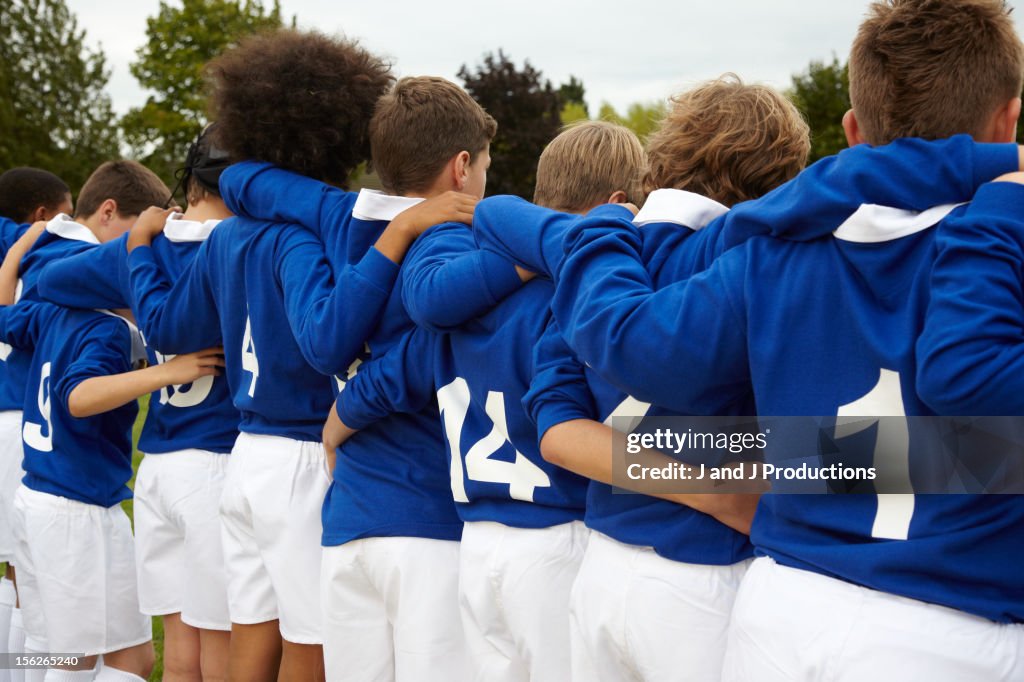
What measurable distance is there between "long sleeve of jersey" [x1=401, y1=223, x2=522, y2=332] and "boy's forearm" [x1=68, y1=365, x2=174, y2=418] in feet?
4.78

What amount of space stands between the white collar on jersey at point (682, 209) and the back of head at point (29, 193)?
4.60m

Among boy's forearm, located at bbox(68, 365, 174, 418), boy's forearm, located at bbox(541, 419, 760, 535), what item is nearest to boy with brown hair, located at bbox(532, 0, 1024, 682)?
boy's forearm, located at bbox(541, 419, 760, 535)

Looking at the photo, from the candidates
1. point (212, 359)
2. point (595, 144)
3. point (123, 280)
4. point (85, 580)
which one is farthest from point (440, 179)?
point (85, 580)

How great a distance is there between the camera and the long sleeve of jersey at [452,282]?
2.50 m

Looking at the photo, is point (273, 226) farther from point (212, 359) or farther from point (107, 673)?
point (107, 673)

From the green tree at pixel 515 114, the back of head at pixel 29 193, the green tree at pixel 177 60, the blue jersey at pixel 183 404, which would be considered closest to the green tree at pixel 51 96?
the green tree at pixel 177 60

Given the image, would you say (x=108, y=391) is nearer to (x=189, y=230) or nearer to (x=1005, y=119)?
(x=189, y=230)

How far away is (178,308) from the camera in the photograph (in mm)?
3590

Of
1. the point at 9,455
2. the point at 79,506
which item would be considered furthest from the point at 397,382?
the point at 9,455

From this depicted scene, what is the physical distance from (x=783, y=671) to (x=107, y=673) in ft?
10.3

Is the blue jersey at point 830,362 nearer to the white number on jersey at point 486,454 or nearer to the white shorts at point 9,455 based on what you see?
the white number on jersey at point 486,454

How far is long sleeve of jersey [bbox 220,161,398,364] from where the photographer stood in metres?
2.83

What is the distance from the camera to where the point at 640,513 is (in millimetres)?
2199

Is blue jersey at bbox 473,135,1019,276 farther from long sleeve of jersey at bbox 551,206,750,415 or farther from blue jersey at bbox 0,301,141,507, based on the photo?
blue jersey at bbox 0,301,141,507
